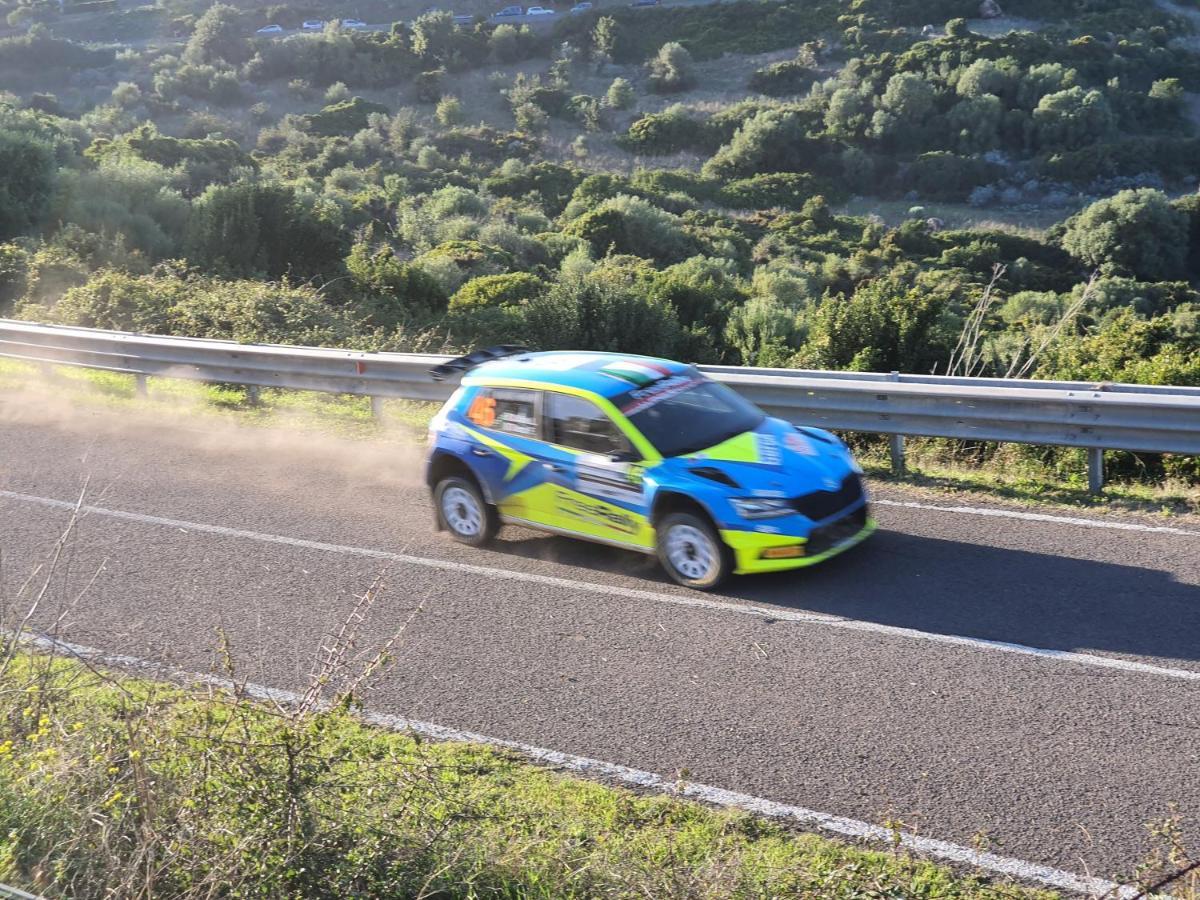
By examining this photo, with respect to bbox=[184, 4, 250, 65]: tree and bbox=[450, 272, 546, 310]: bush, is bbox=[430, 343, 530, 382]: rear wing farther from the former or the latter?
bbox=[184, 4, 250, 65]: tree

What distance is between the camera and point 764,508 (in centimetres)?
805

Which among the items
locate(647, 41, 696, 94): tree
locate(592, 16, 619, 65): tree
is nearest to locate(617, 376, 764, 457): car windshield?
locate(647, 41, 696, 94): tree

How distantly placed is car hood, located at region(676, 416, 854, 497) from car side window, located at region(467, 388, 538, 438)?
1.39 meters

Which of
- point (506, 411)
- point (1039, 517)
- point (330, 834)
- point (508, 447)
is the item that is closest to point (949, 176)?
point (1039, 517)

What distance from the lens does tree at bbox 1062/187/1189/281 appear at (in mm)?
44469

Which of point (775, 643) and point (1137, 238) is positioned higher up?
point (1137, 238)

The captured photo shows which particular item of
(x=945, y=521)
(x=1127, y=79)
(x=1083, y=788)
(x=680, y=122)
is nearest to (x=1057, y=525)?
(x=945, y=521)

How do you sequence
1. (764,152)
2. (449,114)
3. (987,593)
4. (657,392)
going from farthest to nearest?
(449,114) → (764,152) → (657,392) → (987,593)

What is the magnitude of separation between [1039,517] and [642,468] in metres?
3.24

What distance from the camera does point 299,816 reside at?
15.5 feet

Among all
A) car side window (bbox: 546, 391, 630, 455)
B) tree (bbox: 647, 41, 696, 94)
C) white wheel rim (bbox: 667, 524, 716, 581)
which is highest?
tree (bbox: 647, 41, 696, 94)

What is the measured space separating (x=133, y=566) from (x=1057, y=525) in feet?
23.5

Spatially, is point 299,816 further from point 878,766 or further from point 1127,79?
point 1127,79

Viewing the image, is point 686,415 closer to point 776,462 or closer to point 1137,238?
point 776,462
